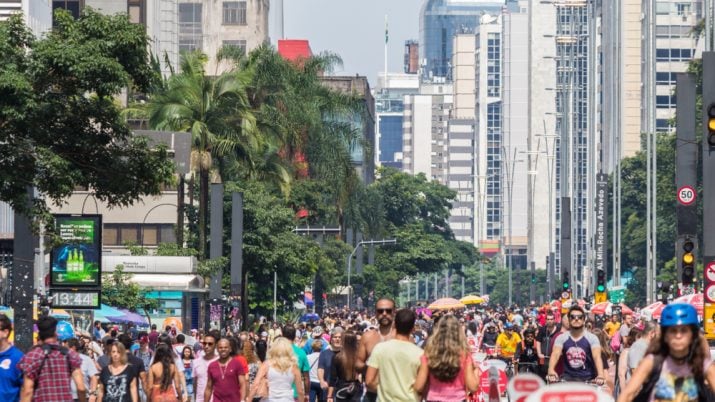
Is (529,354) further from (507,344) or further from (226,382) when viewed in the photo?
(226,382)

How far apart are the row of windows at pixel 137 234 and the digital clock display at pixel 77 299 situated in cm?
4229

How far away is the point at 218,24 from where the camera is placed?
408ft

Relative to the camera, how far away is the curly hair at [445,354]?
12555 millimetres

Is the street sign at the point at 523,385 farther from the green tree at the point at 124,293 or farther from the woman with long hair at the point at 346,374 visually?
the green tree at the point at 124,293

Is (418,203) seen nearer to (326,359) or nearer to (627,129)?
(627,129)

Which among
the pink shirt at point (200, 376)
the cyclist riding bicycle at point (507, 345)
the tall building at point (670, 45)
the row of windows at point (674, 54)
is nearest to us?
the pink shirt at point (200, 376)

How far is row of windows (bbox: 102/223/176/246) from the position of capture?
239ft

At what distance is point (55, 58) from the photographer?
2464 centimetres

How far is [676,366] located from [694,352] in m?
0.12

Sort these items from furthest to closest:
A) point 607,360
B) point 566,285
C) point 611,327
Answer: point 566,285, point 611,327, point 607,360

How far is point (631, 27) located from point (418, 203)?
1619 inches

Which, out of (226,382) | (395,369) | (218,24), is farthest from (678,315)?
(218,24)

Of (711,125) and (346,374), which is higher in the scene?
(711,125)

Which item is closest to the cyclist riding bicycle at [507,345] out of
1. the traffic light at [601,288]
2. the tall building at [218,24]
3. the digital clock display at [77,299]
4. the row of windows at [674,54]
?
the digital clock display at [77,299]
